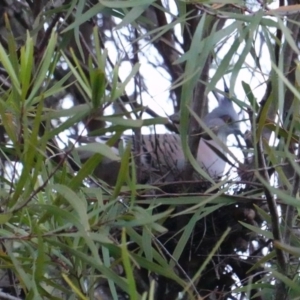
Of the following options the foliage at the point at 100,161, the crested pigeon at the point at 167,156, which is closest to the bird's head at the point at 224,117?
the crested pigeon at the point at 167,156

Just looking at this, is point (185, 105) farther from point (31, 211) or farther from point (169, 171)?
point (169, 171)

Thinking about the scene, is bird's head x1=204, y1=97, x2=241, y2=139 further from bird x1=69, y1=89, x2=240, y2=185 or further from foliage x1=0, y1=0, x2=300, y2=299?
foliage x1=0, y1=0, x2=300, y2=299

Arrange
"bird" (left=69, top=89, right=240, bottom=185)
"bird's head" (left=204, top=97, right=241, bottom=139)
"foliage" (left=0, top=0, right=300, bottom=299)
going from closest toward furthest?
"foliage" (left=0, top=0, right=300, bottom=299), "bird" (left=69, top=89, right=240, bottom=185), "bird's head" (left=204, top=97, right=241, bottom=139)

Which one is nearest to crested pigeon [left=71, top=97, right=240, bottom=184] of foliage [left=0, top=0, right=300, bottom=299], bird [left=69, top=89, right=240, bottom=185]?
bird [left=69, top=89, right=240, bottom=185]

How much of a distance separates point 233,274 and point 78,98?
3.13 feet

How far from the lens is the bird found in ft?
5.48

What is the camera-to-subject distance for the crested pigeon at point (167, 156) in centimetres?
170

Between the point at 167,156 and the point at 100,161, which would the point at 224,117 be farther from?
the point at 100,161

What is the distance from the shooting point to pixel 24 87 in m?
0.77

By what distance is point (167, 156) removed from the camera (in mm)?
1920

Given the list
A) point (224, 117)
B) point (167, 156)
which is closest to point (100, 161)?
point (167, 156)

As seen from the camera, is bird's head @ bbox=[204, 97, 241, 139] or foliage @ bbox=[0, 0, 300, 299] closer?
foliage @ bbox=[0, 0, 300, 299]

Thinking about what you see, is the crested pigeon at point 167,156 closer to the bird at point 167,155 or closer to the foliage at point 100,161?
the bird at point 167,155

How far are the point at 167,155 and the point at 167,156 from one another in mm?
26
